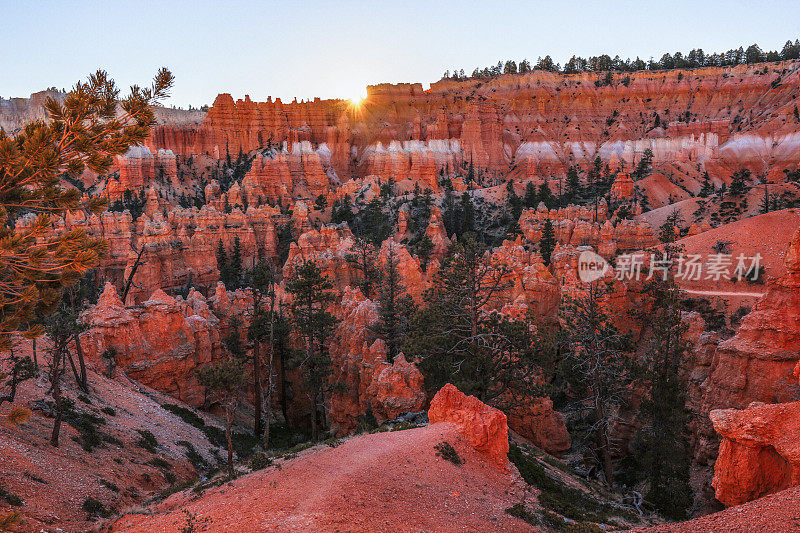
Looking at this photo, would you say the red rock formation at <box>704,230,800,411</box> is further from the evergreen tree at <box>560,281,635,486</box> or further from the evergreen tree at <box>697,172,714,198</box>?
the evergreen tree at <box>697,172,714,198</box>

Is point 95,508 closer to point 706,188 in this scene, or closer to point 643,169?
point 706,188

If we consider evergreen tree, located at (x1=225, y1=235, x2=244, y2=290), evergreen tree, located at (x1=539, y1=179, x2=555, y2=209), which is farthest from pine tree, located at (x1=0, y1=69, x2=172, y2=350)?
evergreen tree, located at (x1=539, y1=179, x2=555, y2=209)

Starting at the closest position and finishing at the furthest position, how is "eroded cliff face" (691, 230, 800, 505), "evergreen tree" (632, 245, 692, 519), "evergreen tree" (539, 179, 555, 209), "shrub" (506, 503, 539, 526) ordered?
"eroded cliff face" (691, 230, 800, 505) < "shrub" (506, 503, 539, 526) < "evergreen tree" (632, 245, 692, 519) < "evergreen tree" (539, 179, 555, 209)

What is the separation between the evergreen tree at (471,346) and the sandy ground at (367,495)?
4.16 m

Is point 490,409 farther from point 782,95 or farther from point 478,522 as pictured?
point 782,95

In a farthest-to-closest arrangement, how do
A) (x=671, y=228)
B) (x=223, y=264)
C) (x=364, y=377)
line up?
(x=223, y=264) < (x=671, y=228) < (x=364, y=377)

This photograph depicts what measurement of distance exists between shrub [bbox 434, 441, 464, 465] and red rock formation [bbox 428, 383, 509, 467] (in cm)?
64

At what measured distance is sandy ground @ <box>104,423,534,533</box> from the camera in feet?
26.2

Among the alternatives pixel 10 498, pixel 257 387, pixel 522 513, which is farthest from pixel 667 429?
pixel 257 387

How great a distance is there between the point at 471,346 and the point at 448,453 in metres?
5.44

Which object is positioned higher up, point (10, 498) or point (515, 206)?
point (515, 206)

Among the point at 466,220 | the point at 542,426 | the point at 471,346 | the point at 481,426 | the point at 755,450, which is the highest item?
the point at 466,220

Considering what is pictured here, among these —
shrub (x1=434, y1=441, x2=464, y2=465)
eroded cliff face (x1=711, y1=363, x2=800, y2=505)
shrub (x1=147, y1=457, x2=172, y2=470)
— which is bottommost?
shrub (x1=147, y1=457, x2=172, y2=470)

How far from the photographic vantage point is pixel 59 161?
721cm
